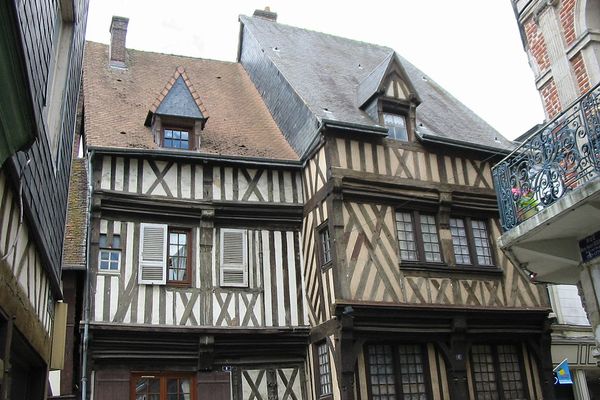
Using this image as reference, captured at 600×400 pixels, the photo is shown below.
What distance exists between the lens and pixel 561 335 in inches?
520

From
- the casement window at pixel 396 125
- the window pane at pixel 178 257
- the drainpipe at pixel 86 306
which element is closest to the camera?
the drainpipe at pixel 86 306

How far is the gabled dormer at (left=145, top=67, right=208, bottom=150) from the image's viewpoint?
11.7m

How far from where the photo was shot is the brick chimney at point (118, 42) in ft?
46.8

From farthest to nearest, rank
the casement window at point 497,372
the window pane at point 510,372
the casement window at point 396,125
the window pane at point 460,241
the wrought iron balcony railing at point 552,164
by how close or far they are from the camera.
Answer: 1. the casement window at point 396,125
2. the window pane at point 460,241
3. the window pane at point 510,372
4. the casement window at point 497,372
5. the wrought iron balcony railing at point 552,164

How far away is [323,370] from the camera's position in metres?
10.6

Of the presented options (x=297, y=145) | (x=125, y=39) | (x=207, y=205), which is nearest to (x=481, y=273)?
(x=297, y=145)

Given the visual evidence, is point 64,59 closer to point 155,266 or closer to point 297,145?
point 155,266

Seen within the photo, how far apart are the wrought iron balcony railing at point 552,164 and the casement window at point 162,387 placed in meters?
6.39

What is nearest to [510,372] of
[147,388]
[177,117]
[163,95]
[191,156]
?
[147,388]

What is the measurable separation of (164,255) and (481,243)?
5.88 meters

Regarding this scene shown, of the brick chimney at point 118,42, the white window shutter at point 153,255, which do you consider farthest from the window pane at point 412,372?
the brick chimney at point 118,42

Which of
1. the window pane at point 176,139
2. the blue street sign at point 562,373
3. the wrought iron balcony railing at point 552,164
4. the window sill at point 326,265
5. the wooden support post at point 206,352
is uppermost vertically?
the window pane at point 176,139

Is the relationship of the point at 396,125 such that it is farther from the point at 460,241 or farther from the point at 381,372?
the point at 381,372

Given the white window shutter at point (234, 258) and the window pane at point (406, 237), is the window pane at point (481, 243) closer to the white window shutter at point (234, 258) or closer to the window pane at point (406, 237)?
the window pane at point (406, 237)
